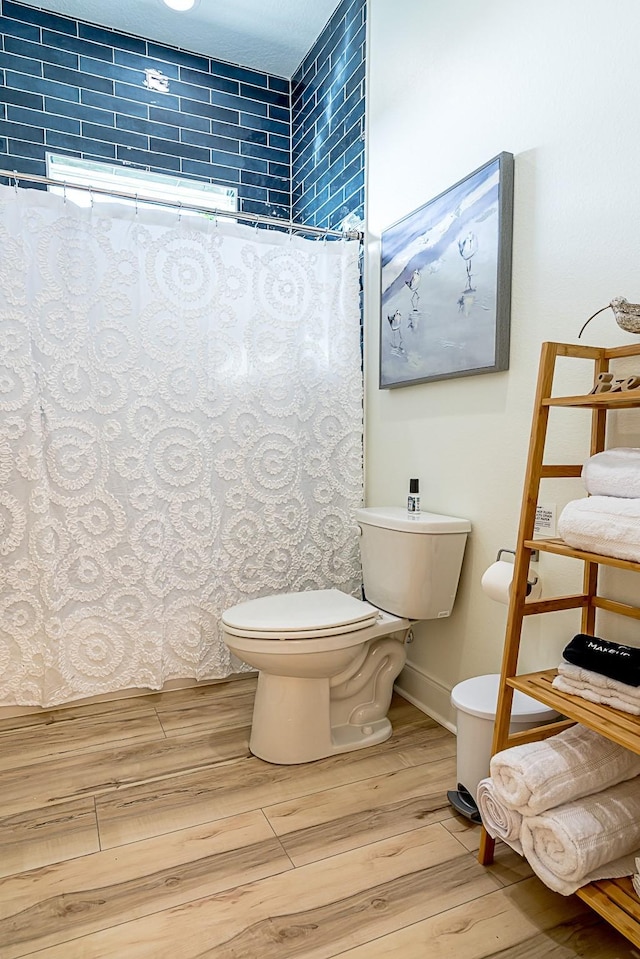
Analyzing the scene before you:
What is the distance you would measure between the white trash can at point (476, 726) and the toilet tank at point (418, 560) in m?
0.34

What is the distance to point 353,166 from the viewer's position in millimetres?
2500

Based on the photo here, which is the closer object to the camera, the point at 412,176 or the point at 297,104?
the point at 412,176

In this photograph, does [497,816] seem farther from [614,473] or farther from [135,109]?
[135,109]

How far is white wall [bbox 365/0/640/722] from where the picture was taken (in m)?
1.36

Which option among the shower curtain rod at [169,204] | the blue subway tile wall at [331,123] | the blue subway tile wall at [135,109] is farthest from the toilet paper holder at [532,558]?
the blue subway tile wall at [135,109]

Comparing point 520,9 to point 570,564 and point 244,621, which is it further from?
point 244,621

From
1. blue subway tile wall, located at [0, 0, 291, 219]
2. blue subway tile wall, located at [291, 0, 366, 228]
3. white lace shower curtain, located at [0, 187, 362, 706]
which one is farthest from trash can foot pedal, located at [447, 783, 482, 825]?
blue subway tile wall, located at [0, 0, 291, 219]

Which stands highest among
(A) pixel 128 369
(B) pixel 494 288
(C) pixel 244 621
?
(B) pixel 494 288

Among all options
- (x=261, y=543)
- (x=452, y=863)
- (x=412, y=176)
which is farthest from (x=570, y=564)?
(x=412, y=176)

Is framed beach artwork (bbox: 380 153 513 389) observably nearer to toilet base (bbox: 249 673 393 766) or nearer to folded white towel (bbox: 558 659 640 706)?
folded white towel (bbox: 558 659 640 706)

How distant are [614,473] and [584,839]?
683mm

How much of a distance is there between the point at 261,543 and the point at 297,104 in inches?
89.3

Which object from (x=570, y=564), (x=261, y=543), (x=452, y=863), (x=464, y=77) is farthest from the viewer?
(x=261, y=543)

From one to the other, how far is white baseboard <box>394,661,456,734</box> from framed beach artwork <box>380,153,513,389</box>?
1.06 m
